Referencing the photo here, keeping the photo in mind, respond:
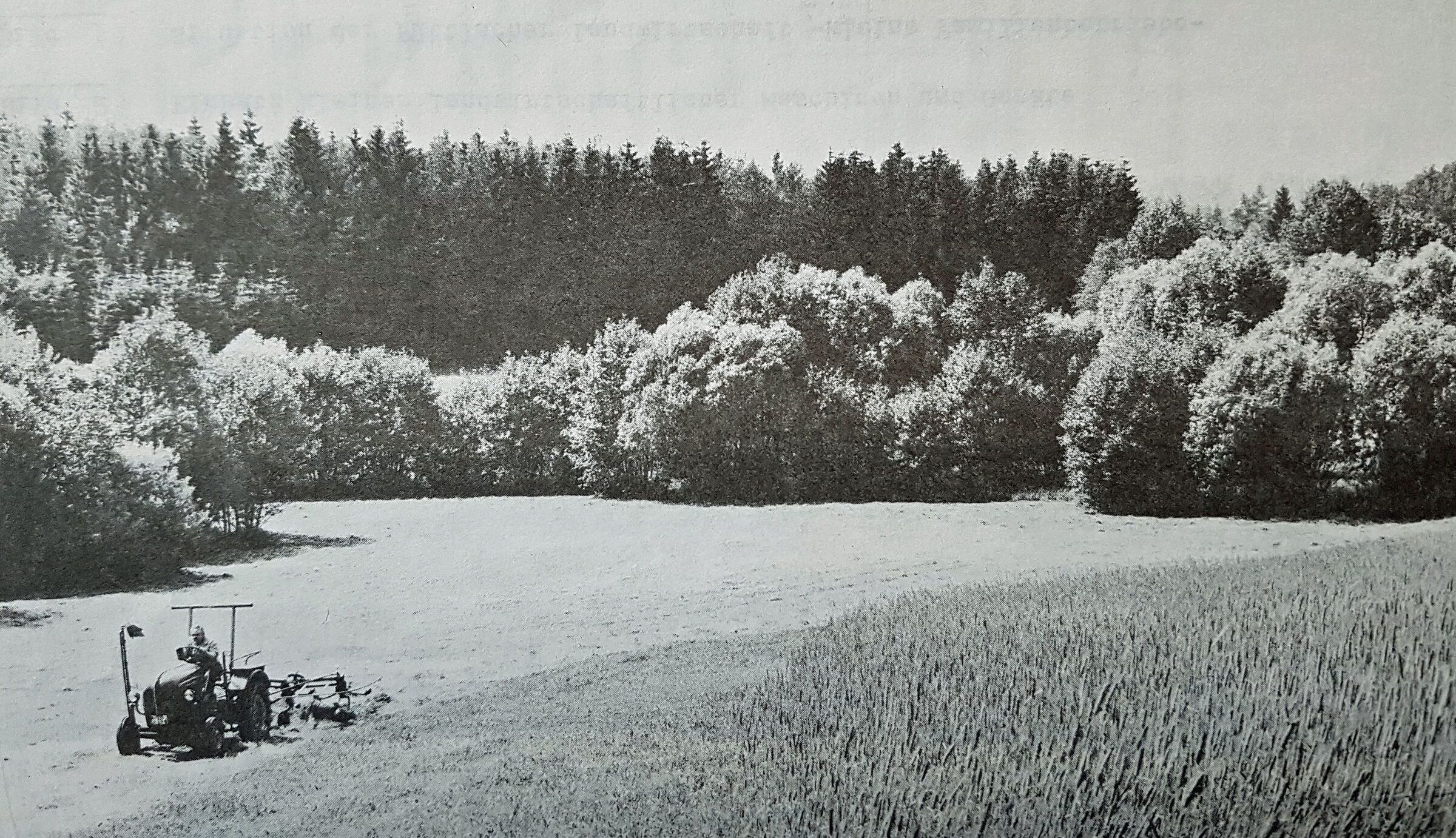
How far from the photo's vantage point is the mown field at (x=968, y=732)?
3.59 m

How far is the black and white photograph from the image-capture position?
3738 millimetres

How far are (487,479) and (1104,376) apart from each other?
2.59 m

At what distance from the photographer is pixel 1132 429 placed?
3.98 meters

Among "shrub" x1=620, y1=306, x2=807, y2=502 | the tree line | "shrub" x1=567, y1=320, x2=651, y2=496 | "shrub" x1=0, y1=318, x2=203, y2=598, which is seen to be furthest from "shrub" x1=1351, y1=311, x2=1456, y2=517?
"shrub" x1=0, y1=318, x2=203, y2=598

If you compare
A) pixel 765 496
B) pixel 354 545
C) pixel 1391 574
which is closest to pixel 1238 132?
pixel 1391 574

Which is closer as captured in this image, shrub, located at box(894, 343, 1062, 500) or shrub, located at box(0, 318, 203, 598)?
shrub, located at box(0, 318, 203, 598)

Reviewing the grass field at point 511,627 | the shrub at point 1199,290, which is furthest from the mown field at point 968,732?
the shrub at point 1199,290

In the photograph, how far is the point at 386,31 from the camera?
3943mm

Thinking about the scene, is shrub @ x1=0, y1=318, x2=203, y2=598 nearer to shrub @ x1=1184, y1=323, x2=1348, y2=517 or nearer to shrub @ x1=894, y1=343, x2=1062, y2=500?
shrub @ x1=894, y1=343, x2=1062, y2=500

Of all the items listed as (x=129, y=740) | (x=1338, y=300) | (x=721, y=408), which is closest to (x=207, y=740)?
(x=129, y=740)

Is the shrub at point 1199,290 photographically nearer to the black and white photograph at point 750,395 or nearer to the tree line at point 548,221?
the black and white photograph at point 750,395

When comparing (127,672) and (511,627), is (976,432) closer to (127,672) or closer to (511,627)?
(511,627)

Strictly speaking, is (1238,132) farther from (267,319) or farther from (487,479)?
(267,319)

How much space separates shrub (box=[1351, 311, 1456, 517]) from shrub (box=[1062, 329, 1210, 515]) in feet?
2.45
